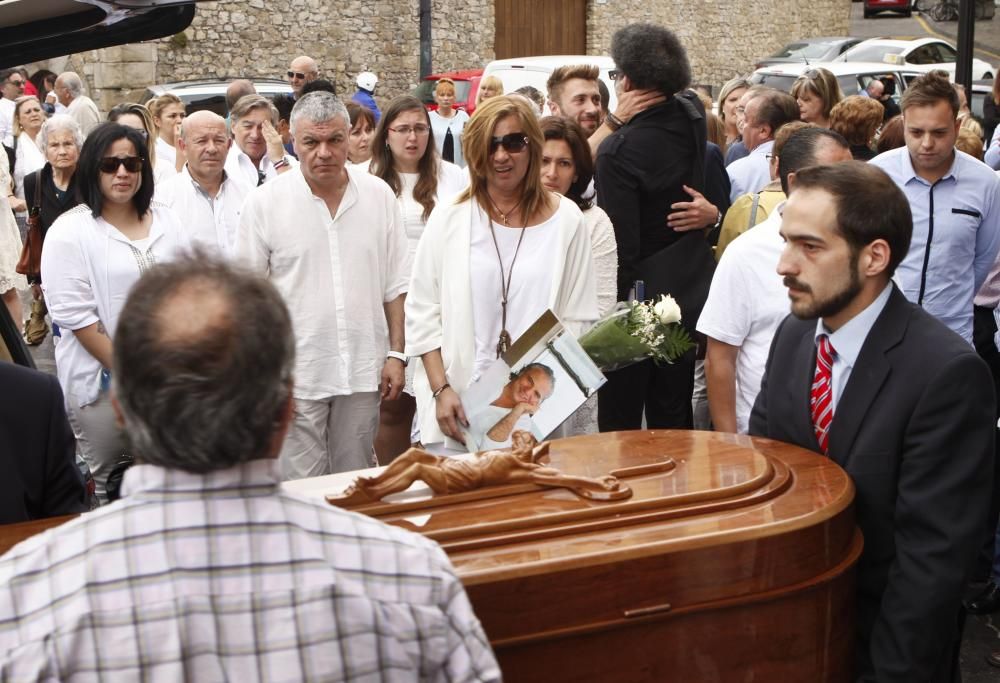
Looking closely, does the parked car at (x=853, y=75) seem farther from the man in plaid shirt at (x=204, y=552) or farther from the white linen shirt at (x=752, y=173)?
the man in plaid shirt at (x=204, y=552)

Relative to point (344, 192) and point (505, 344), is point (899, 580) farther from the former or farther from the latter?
point (344, 192)

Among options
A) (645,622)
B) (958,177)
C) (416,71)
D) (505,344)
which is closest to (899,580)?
(645,622)

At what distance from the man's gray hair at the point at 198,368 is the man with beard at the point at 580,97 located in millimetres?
5779

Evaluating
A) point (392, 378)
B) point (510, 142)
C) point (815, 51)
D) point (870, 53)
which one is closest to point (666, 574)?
point (510, 142)

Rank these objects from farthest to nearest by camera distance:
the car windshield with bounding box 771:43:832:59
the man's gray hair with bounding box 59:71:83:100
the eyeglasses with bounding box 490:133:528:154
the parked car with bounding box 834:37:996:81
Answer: the car windshield with bounding box 771:43:832:59, the parked car with bounding box 834:37:996:81, the man's gray hair with bounding box 59:71:83:100, the eyeglasses with bounding box 490:133:528:154

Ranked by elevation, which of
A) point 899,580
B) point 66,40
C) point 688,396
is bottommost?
point 688,396

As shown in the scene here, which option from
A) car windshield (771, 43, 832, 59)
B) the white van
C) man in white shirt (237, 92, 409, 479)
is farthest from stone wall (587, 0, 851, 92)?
man in white shirt (237, 92, 409, 479)

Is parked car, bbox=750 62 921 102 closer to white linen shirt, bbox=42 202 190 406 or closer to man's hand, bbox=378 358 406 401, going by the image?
man's hand, bbox=378 358 406 401

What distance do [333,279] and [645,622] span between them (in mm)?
2721

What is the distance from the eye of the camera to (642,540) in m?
2.46

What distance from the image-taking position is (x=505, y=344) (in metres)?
4.27

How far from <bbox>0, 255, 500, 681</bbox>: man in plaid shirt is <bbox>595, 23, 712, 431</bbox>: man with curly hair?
3.69 meters

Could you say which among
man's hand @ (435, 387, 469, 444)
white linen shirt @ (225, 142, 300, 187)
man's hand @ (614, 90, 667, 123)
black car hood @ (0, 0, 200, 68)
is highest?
black car hood @ (0, 0, 200, 68)

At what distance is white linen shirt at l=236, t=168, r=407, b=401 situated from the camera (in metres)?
4.85
